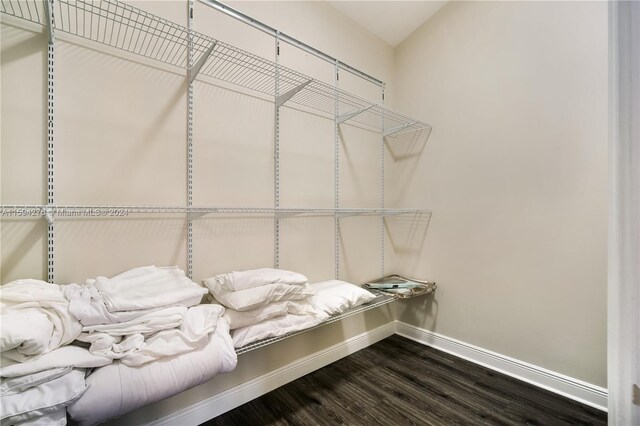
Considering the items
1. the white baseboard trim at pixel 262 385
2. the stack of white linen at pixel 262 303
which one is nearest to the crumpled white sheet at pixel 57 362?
the stack of white linen at pixel 262 303

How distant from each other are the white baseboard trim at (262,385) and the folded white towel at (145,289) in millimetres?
637

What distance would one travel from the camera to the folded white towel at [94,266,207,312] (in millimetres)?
975

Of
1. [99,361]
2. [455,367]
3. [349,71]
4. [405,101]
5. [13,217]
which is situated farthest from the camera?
[405,101]

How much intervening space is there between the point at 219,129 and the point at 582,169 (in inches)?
79.1

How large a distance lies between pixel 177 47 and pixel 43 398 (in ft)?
4.71

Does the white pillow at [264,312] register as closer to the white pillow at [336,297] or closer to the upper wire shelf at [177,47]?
the white pillow at [336,297]

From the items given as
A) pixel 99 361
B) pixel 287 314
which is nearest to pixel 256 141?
pixel 287 314

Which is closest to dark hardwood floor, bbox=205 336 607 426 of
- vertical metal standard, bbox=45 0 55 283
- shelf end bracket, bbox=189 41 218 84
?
vertical metal standard, bbox=45 0 55 283

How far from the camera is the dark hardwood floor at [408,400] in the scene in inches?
54.3

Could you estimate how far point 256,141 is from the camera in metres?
1.59

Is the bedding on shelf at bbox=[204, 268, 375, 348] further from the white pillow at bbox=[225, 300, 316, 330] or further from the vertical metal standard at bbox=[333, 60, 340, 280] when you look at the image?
the vertical metal standard at bbox=[333, 60, 340, 280]

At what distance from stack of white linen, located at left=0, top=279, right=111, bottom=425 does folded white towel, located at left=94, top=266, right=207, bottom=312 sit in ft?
0.39

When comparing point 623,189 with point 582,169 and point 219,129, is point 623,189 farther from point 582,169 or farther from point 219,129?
point 219,129

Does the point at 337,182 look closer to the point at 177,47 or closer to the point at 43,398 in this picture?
the point at 177,47
